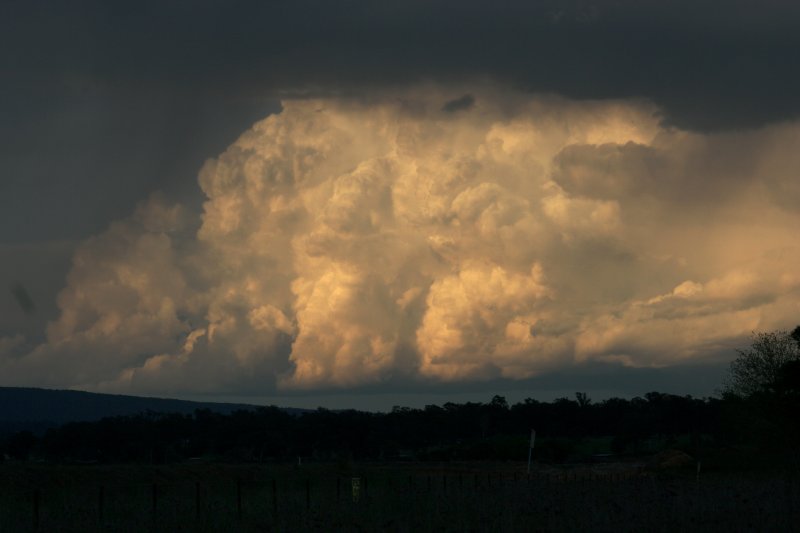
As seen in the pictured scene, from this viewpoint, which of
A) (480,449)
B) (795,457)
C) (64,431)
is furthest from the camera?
(64,431)

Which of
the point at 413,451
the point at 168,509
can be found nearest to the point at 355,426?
the point at 413,451

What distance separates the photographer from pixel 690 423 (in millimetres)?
173125

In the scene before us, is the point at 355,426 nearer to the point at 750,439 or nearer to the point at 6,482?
the point at 750,439

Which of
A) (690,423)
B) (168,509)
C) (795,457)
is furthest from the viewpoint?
(690,423)

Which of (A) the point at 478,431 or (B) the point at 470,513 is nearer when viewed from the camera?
(B) the point at 470,513

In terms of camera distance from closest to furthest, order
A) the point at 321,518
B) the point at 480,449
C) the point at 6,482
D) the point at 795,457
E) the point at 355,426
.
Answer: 1. the point at 321,518
2. the point at 6,482
3. the point at 795,457
4. the point at 480,449
5. the point at 355,426

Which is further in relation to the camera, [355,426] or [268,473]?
[355,426]

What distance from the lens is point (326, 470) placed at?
285 ft

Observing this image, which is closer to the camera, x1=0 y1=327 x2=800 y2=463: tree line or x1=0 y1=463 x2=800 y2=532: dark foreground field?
x1=0 y1=463 x2=800 y2=532: dark foreground field

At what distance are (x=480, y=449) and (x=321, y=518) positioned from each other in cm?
8991

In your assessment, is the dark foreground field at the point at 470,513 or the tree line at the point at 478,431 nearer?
the dark foreground field at the point at 470,513

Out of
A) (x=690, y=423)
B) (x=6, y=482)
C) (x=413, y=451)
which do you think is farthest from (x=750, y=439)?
(x=690, y=423)

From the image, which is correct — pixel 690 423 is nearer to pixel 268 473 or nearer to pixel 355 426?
pixel 355 426

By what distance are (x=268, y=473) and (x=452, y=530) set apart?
53843mm
